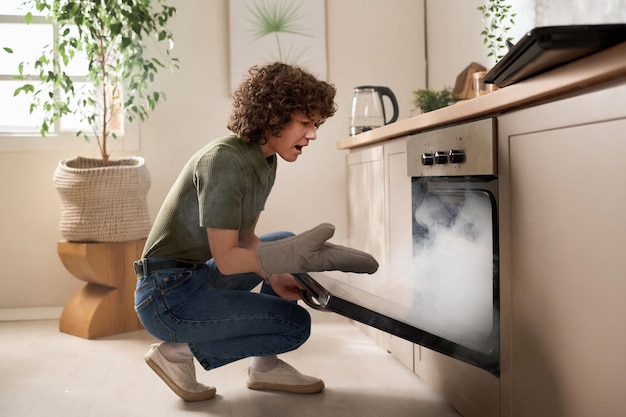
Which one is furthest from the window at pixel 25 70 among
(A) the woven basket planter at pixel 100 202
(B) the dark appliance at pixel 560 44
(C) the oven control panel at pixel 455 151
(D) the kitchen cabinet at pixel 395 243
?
(B) the dark appliance at pixel 560 44

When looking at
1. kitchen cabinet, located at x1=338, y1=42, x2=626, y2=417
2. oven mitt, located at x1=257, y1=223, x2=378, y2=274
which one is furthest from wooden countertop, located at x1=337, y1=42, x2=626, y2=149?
oven mitt, located at x1=257, y1=223, x2=378, y2=274

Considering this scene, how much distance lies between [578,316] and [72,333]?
257 centimetres

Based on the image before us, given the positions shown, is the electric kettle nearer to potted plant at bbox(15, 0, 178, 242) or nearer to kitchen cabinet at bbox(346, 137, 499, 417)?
kitchen cabinet at bbox(346, 137, 499, 417)

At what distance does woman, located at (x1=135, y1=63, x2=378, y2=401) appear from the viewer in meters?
1.84

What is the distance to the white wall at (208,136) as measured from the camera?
11.9ft

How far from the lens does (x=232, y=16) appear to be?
3697 millimetres

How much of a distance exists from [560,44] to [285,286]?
128 cm

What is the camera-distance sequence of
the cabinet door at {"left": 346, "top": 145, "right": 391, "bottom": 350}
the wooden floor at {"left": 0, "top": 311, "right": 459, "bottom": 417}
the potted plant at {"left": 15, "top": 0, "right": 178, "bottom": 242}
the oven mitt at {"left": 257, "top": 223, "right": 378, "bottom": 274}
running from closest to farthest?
1. the oven mitt at {"left": 257, "top": 223, "right": 378, "bottom": 274}
2. the wooden floor at {"left": 0, "top": 311, "right": 459, "bottom": 417}
3. the cabinet door at {"left": 346, "top": 145, "right": 391, "bottom": 350}
4. the potted plant at {"left": 15, "top": 0, "right": 178, "bottom": 242}

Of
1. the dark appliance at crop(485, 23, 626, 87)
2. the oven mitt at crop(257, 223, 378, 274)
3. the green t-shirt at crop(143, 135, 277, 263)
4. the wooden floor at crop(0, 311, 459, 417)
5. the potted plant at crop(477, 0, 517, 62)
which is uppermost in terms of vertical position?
the potted plant at crop(477, 0, 517, 62)

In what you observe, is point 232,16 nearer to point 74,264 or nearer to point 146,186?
point 146,186

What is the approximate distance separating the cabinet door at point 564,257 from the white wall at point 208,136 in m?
2.28

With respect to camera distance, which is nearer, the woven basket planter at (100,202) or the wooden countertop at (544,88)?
the wooden countertop at (544,88)

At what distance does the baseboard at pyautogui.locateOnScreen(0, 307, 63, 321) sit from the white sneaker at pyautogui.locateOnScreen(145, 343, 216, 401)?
172 cm

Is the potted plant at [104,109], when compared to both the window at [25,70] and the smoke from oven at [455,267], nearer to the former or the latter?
the window at [25,70]
